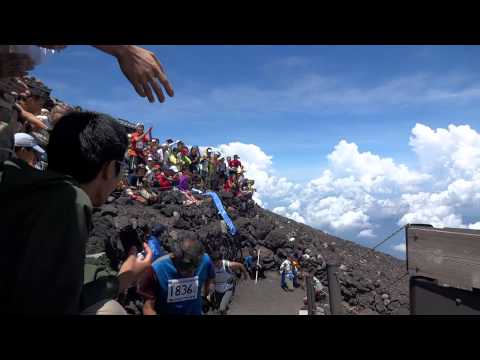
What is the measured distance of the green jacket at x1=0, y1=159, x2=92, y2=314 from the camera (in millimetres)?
1181

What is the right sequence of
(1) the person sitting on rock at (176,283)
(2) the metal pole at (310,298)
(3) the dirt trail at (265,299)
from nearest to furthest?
(2) the metal pole at (310,298), (1) the person sitting on rock at (176,283), (3) the dirt trail at (265,299)

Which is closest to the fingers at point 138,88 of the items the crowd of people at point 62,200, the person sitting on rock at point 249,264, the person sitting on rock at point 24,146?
the crowd of people at point 62,200

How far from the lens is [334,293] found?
3.47 meters

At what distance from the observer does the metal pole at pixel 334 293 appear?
338 centimetres

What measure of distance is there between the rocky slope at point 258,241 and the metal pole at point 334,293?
8.71 metres

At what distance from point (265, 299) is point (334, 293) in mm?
14161

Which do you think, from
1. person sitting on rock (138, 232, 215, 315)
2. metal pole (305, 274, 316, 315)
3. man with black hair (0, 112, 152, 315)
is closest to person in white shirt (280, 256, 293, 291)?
person sitting on rock (138, 232, 215, 315)

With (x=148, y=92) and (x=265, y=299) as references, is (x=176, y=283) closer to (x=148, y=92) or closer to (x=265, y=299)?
(x=148, y=92)

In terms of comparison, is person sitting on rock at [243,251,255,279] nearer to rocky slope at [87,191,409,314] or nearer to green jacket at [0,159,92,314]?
rocky slope at [87,191,409,314]

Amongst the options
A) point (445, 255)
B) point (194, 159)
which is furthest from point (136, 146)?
point (445, 255)

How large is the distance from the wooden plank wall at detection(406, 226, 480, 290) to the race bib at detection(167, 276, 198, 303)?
2612 mm

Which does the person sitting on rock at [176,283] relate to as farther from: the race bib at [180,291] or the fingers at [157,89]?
the fingers at [157,89]

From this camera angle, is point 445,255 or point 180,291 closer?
point 445,255
